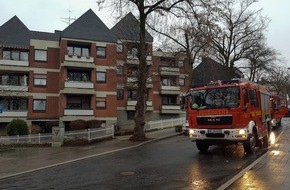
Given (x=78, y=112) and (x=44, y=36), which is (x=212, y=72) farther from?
(x=44, y=36)

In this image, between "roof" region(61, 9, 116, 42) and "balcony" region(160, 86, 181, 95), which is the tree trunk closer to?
"roof" region(61, 9, 116, 42)

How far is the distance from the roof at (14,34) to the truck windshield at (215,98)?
30303 mm

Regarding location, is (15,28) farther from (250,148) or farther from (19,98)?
(250,148)

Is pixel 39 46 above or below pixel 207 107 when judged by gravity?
above

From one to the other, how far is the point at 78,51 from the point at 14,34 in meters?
7.96

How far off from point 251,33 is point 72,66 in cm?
2258

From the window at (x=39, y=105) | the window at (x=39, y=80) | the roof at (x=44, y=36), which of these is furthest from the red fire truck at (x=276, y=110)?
the roof at (x=44, y=36)

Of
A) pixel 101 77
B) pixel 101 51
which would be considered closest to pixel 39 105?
pixel 101 77

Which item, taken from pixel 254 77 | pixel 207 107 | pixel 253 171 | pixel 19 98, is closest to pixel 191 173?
pixel 253 171

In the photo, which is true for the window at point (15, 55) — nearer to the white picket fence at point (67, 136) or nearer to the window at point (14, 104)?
the window at point (14, 104)

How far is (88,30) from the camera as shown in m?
41.0

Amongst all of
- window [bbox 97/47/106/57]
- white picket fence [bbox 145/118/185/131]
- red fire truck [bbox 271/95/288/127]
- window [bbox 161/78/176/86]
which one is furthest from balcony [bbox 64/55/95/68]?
red fire truck [bbox 271/95/288/127]

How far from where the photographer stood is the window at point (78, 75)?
133 feet

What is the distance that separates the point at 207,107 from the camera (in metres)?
14.2
